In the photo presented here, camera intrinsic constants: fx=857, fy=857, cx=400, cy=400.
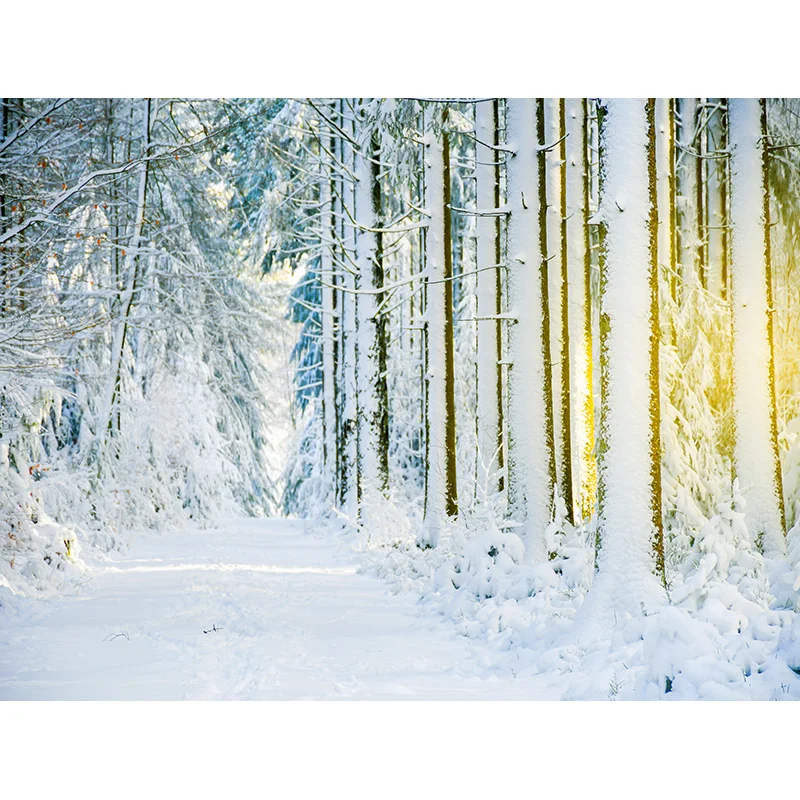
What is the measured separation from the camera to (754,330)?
7480 mm

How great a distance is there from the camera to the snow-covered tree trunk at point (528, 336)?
766 centimetres

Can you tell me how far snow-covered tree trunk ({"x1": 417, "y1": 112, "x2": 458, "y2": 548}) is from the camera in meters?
9.73

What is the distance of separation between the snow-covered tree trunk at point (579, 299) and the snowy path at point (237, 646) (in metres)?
2.42

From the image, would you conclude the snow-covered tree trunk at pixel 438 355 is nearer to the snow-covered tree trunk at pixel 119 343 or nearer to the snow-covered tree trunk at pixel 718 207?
the snow-covered tree trunk at pixel 718 207

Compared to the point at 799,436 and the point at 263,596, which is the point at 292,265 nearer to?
the point at 263,596

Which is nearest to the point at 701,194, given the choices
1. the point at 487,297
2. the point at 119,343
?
the point at 487,297

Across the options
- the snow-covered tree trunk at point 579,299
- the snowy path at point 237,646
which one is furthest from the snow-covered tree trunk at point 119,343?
the snow-covered tree trunk at point 579,299

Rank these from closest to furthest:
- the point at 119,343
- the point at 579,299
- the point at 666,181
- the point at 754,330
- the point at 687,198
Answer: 1. the point at 754,330
2. the point at 666,181
3. the point at 687,198
4. the point at 579,299
5. the point at 119,343

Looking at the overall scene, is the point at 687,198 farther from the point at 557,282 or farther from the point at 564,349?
the point at 564,349

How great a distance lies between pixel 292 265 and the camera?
14711mm

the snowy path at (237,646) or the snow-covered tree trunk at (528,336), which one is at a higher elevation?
the snow-covered tree trunk at (528,336)

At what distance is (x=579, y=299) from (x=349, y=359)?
18.2 feet

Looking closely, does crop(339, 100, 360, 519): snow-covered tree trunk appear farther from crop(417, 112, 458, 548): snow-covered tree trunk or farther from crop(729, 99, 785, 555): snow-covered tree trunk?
crop(729, 99, 785, 555): snow-covered tree trunk
